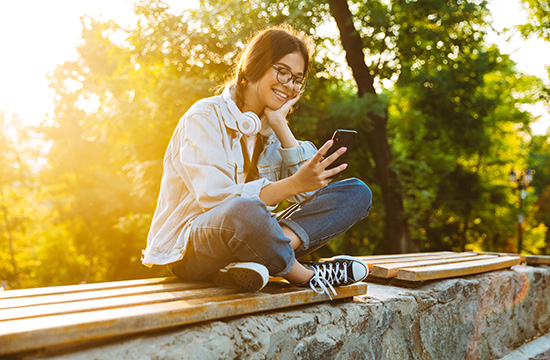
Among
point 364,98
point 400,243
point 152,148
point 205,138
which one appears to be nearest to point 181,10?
point 152,148

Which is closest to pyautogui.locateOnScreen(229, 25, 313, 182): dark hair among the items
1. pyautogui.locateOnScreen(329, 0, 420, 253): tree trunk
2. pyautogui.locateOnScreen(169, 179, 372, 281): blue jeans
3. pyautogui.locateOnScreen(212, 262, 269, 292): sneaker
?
pyautogui.locateOnScreen(169, 179, 372, 281): blue jeans

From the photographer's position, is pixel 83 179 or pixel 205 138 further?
pixel 83 179

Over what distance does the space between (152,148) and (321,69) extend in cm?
377

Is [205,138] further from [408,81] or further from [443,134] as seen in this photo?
[443,134]

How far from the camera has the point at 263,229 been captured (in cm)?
173

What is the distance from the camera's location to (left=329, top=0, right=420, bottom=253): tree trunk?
8328 millimetres

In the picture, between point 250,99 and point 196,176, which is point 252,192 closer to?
point 196,176

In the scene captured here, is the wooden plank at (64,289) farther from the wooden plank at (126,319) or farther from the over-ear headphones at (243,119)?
the over-ear headphones at (243,119)

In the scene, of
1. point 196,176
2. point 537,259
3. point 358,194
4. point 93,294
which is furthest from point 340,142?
point 537,259

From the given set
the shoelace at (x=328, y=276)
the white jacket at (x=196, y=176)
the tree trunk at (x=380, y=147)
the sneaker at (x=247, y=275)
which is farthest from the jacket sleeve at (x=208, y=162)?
the tree trunk at (x=380, y=147)

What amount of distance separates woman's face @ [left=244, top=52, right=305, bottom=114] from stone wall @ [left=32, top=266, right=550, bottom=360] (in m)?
1.08

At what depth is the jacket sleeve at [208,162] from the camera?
1871 millimetres

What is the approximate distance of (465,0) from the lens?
26.2 ft

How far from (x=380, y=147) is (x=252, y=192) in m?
6.96
